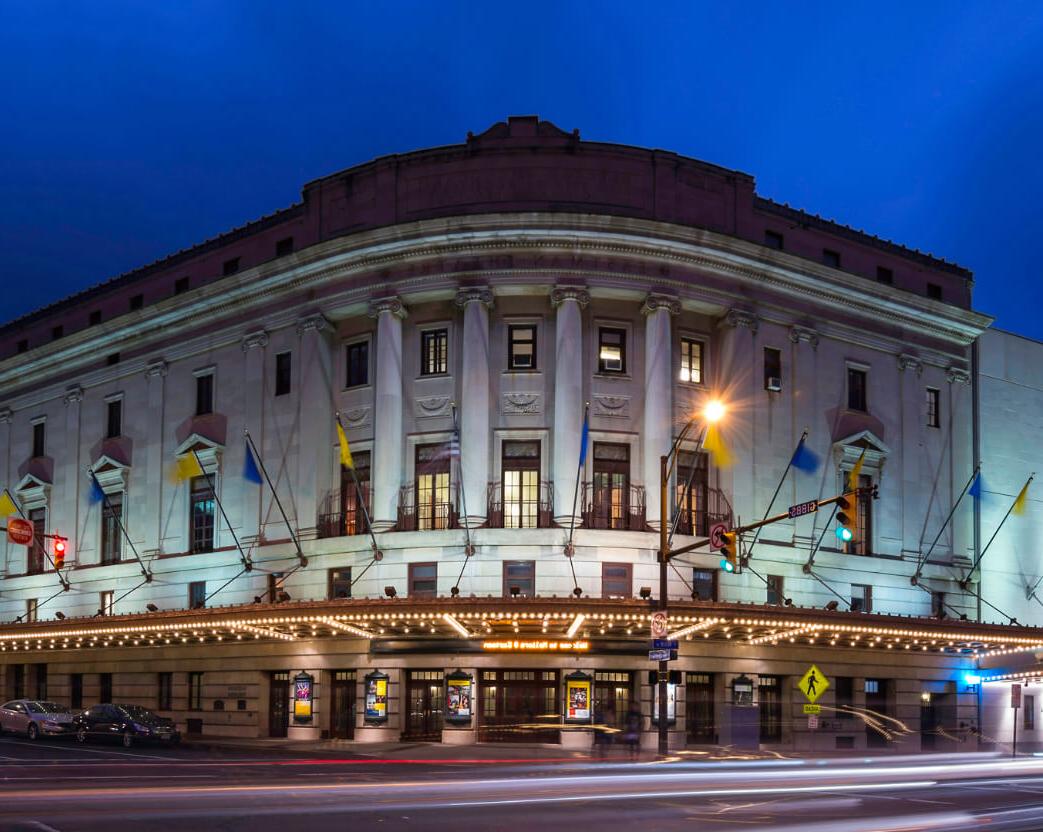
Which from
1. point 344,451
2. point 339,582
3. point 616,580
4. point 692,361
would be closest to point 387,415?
point 344,451

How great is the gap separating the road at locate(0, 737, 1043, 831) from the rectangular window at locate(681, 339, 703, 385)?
18.1 m

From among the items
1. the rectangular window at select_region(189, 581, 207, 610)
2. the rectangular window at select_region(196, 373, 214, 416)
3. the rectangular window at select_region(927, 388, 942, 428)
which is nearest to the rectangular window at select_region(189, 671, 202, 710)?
the rectangular window at select_region(189, 581, 207, 610)

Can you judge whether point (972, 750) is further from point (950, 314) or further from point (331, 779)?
point (331, 779)

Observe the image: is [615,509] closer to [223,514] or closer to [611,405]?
[611,405]

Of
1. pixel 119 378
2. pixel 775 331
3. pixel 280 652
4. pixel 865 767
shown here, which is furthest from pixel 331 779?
pixel 119 378

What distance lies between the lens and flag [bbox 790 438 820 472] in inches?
1781

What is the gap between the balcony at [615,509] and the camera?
44219 millimetres

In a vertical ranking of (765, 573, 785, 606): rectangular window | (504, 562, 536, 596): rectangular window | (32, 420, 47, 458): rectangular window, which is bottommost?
(765, 573, 785, 606): rectangular window

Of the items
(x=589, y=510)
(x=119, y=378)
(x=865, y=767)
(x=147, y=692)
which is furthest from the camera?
(x=119, y=378)

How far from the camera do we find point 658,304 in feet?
149

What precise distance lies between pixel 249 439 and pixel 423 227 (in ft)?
32.5

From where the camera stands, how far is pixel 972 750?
157 ft

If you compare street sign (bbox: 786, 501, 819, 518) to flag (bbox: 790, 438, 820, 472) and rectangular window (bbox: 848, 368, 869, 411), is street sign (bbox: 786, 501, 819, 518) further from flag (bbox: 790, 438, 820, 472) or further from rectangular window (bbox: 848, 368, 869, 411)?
rectangular window (bbox: 848, 368, 869, 411)

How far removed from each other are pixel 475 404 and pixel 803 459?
37.6 ft
